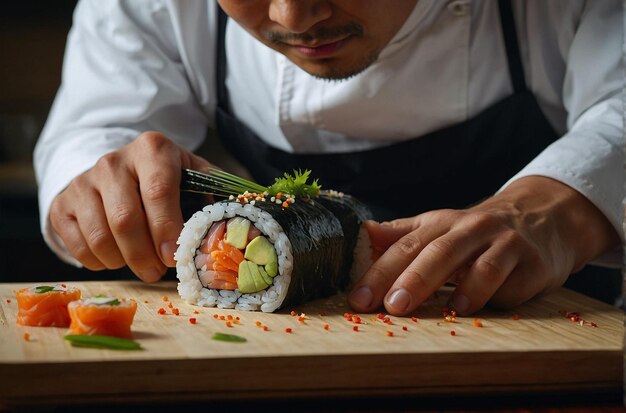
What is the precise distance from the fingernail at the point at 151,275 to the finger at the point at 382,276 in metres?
0.44

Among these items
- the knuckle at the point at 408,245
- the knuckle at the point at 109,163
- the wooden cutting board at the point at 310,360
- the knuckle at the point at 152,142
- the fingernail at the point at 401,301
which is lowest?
the wooden cutting board at the point at 310,360

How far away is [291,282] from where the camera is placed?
1.65 metres

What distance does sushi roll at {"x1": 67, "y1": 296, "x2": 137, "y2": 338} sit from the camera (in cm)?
136

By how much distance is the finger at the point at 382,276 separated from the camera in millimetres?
1637

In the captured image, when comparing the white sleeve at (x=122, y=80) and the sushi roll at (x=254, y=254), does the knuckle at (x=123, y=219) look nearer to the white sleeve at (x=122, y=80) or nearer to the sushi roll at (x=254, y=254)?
the sushi roll at (x=254, y=254)

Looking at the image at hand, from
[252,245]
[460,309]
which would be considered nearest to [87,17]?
[252,245]

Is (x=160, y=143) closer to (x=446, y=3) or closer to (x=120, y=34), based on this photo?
(x=120, y=34)

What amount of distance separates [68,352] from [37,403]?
0.09 metres

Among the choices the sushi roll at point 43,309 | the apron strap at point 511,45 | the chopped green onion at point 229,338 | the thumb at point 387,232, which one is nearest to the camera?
the chopped green onion at point 229,338

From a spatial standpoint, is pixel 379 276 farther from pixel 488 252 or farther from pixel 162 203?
pixel 162 203

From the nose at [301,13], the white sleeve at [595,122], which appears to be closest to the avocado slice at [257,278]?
the nose at [301,13]

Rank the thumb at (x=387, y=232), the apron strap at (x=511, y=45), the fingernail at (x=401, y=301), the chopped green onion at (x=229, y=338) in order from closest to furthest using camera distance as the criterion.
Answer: the chopped green onion at (x=229, y=338) < the fingernail at (x=401, y=301) < the thumb at (x=387, y=232) < the apron strap at (x=511, y=45)

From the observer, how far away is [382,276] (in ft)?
5.41

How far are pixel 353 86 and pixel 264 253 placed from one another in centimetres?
65
